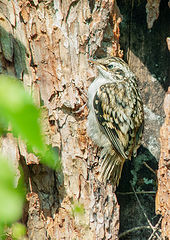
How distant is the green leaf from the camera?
1059mm

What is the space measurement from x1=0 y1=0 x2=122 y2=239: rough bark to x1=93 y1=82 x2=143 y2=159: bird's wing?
0.33 metres

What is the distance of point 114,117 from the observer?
14.5 feet

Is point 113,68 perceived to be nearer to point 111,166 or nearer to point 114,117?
point 114,117

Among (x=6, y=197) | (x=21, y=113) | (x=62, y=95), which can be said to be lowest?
(x=62, y=95)

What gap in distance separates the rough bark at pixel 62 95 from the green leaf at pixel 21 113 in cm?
282

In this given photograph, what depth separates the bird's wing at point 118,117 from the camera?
14.2 feet

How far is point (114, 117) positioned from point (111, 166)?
0.58 m

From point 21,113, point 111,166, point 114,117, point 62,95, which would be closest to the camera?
point 21,113

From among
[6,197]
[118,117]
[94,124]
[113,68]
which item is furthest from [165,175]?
[6,197]

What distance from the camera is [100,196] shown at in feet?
13.5

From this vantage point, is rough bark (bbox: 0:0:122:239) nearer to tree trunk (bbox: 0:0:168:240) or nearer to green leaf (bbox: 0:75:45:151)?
tree trunk (bbox: 0:0:168:240)

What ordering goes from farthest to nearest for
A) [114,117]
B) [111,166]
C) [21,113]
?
[114,117]
[111,166]
[21,113]

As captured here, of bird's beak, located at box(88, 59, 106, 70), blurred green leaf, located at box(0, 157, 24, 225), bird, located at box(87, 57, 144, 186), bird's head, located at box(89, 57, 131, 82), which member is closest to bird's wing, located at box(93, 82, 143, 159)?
bird, located at box(87, 57, 144, 186)

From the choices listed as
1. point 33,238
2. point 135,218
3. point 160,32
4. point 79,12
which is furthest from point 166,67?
point 33,238
